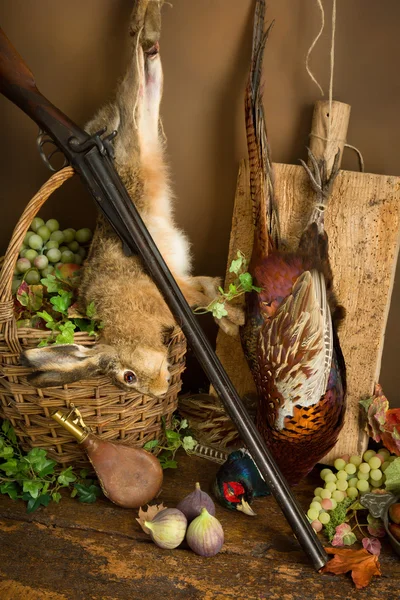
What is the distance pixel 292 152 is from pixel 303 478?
0.92m

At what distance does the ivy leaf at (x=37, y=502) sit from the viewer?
4.53 ft

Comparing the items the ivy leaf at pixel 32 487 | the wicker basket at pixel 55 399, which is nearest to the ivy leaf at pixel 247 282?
the wicker basket at pixel 55 399

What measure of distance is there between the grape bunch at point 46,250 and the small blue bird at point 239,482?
697 millimetres

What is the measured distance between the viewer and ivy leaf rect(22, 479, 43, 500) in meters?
1.39

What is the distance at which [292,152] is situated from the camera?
1.58 metres

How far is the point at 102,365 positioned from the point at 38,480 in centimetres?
37

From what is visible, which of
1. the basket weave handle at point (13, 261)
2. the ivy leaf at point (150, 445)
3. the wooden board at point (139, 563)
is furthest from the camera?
the ivy leaf at point (150, 445)

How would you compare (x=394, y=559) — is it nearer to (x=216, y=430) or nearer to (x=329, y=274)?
(x=216, y=430)

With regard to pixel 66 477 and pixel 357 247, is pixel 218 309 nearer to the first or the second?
pixel 357 247

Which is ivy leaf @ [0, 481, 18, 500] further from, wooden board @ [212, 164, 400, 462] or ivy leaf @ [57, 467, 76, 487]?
wooden board @ [212, 164, 400, 462]

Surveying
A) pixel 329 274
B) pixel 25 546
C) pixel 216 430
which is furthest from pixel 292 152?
pixel 25 546

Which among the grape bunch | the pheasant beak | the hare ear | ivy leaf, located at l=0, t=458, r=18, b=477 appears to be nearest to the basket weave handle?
the hare ear

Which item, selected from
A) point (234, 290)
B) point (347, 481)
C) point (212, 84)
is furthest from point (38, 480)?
point (212, 84)

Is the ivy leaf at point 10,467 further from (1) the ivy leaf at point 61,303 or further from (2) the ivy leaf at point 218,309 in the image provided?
(2) the ivy leaf at point 218,309
